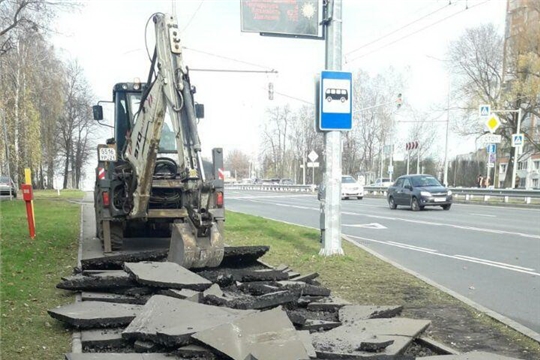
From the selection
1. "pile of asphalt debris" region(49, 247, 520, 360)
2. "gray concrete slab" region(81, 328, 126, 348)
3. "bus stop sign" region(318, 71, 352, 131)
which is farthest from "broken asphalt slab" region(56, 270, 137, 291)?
"bus stop sign" region(318, 71, 352, 131)

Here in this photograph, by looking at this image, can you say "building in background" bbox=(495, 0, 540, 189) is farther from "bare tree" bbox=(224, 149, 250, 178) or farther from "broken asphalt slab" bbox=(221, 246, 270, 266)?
"bare tree" bbox=(224, 149, 250, 178)

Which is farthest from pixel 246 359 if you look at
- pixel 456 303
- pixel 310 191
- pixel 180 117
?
pixel 310 191

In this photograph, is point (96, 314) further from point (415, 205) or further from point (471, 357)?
point (415, 205)

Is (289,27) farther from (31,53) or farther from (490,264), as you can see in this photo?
(31,53)

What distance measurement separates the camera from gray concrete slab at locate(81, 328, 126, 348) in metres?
4.53

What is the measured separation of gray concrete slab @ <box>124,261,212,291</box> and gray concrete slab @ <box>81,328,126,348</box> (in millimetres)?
1012

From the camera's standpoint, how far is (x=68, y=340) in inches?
189

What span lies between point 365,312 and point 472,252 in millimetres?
6853

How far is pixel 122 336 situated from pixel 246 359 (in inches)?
52.3

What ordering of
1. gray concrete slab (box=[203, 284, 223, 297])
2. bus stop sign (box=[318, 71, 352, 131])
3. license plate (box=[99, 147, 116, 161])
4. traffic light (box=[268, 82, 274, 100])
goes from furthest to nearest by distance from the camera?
1. traffic light (box=[268, 82, 274, 100])
2. bus stop sign (box=[318, 71, 352, 131])
3. license plate (box=[99, 147, 116, 161])
4. gray concrete slab (box=[203, 284, 223, 297])

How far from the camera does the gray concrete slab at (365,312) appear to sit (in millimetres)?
5328

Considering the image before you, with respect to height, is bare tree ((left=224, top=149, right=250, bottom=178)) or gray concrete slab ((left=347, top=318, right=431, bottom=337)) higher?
bare tree ((left=224, top=149, right=250, bottom=178))

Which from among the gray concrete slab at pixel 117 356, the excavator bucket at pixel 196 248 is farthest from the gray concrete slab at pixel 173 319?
the excavator bucket at pixel 196 248

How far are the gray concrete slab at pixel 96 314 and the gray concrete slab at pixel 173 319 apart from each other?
246mm
